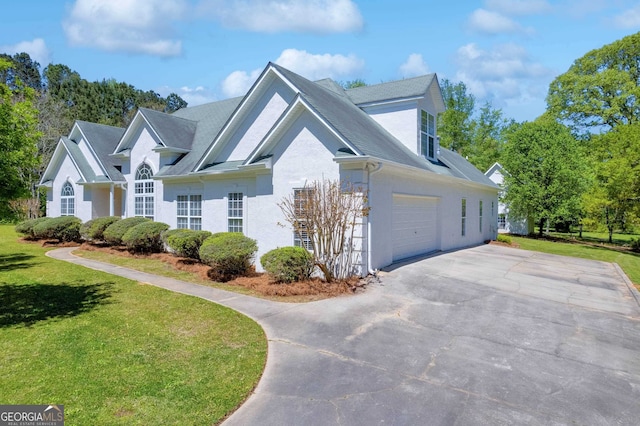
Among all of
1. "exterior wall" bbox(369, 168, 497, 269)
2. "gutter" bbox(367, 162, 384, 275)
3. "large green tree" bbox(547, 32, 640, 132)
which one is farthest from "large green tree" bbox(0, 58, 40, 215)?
"large green tree" bbox(547, 32, 640, 132)

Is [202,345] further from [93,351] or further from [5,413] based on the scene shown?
[5,413]

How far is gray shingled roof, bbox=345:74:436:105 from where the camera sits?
16.4 m

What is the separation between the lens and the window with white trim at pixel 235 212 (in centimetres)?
1480

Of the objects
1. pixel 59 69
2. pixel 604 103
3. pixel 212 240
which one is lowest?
pixel 212 240

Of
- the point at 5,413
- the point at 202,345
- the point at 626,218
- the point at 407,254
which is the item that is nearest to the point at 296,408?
the point at 202,345

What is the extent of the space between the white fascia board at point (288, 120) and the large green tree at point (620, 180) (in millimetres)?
19632

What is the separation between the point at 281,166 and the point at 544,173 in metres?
23.4

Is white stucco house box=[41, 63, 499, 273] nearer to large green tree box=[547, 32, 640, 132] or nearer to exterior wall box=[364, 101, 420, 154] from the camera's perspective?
exterior wall box=[364, 101, 420, 154]

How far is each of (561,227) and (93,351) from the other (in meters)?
45.4

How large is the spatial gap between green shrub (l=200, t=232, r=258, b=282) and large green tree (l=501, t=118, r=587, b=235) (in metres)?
24.0

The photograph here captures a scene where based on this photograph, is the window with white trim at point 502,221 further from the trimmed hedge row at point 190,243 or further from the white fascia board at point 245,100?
the trimmed hedge row at point 190,243

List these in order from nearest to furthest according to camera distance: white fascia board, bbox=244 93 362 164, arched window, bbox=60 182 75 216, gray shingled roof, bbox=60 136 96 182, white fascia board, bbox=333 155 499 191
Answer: white fascia board, bbox=333 155 499 191, white fascia board, bbox=244 93 362 164, gray shingled roof, bbox=60 136 96 182, arched window, bbox=60 182 75 216

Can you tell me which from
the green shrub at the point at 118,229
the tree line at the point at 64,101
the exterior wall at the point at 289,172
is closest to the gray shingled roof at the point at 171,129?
the green shrub at the point at 118,229

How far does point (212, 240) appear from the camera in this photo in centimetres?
1211
